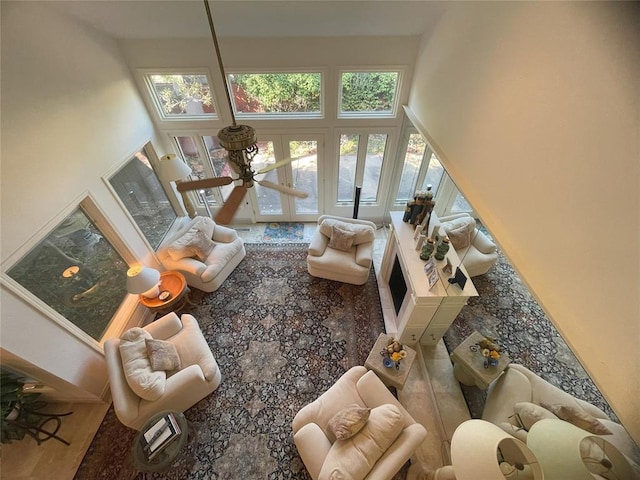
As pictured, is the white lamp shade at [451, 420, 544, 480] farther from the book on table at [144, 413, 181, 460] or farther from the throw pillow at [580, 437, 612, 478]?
the book on table at [144, 413, 181, 460]

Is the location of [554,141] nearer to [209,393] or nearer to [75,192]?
[209,393]

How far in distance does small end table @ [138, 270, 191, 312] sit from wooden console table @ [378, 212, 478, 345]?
3173mm

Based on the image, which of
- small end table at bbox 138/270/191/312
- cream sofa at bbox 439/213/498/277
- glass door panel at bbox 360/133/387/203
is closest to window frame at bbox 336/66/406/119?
glass door panel at bbox 360/133/387/203

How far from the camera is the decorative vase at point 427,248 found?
3068mm

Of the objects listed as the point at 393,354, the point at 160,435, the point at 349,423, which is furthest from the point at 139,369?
the point at 393,354

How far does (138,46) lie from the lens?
11.7 feet

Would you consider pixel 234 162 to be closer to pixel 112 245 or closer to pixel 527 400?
pixel 112 245

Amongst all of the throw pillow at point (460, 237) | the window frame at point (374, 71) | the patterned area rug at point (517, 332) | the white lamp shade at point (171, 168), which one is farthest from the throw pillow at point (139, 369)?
the window frame at point (374, 71)

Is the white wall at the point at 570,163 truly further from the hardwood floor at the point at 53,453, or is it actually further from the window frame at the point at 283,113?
the hardwood floor at the point at 53,453

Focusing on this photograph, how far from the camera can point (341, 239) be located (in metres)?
4.14

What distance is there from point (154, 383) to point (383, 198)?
4.69 meters

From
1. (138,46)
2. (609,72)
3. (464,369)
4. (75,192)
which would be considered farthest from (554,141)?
(138,46)

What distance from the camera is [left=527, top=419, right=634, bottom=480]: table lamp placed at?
37.5 inches

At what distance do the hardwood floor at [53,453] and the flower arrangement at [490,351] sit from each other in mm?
4200
